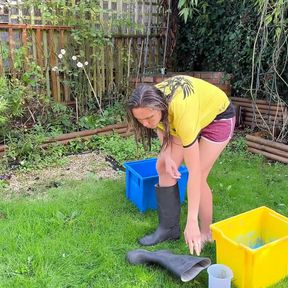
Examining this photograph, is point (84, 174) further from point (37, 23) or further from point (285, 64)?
point (285, 64)

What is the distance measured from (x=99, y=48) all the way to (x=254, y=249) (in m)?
3.88

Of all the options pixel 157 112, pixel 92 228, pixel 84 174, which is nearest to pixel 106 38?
pixel 84 174

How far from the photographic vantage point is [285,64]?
14.4 feet

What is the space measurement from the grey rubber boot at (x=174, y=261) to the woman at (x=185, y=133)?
6.0 inches

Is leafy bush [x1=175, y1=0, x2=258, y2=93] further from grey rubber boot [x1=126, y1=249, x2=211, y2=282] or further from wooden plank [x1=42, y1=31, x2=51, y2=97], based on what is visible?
grey rubber boot [x1=126, y1=249, x2=211, y2=282]

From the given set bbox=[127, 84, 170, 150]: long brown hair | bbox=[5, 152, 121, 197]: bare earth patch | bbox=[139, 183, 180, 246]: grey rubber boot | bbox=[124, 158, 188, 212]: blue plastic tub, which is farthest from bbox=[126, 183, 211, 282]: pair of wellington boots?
bbox=[5, 152, 121, 197]: bare earth patch

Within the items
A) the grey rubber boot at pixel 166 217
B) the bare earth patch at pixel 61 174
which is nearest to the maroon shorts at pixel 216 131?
the grey rubber boot at pixel 166 217

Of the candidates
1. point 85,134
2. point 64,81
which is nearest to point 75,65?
point 64,81

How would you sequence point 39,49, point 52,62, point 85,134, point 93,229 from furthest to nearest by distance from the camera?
point 52,62
point 39,49
point 85,134
point 93,229

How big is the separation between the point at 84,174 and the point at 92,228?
1.10m

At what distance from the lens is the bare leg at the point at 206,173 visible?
2.26m

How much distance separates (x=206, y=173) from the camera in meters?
2.36

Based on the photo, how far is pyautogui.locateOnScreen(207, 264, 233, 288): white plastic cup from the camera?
187cm

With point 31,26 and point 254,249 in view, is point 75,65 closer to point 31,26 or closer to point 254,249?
point 31,26
